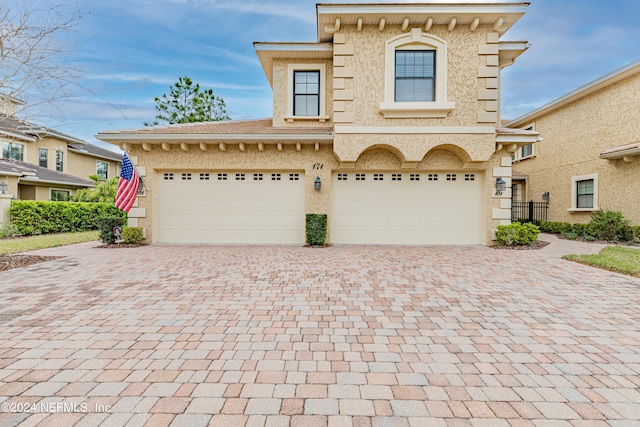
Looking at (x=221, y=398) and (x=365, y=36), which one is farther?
(x=365, y=36)

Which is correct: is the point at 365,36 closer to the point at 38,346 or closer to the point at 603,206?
the point at 38,346

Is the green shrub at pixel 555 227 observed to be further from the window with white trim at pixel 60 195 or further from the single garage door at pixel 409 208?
the window with white trim at pixel 60 195

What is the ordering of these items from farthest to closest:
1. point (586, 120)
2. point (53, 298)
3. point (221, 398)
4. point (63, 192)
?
point (63, 192), point (586, 120), point (53, 298), point (221, 398)

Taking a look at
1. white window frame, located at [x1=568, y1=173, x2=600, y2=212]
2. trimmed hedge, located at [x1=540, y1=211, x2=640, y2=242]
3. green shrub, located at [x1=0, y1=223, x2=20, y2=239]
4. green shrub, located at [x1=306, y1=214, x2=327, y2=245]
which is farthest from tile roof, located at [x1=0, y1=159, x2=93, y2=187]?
white window frame, located at [x1=568, y1=173, x2=600, y2=212]

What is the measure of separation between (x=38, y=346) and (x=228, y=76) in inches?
961

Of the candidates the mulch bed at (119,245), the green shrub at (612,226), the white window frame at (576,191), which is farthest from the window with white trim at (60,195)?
the white window frame at (576,191)

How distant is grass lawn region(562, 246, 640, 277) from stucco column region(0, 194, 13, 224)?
20.4 meters

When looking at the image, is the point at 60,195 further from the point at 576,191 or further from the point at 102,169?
the point at 576,191

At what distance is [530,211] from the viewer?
16172mm

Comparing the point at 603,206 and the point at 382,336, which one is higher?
the point at 603,206

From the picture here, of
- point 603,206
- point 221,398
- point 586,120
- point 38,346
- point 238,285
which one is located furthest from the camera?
point 586,120

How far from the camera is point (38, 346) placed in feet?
9.92

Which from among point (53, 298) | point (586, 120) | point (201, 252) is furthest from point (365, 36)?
point (586, 120)

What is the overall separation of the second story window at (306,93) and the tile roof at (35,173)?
46.1 feet
